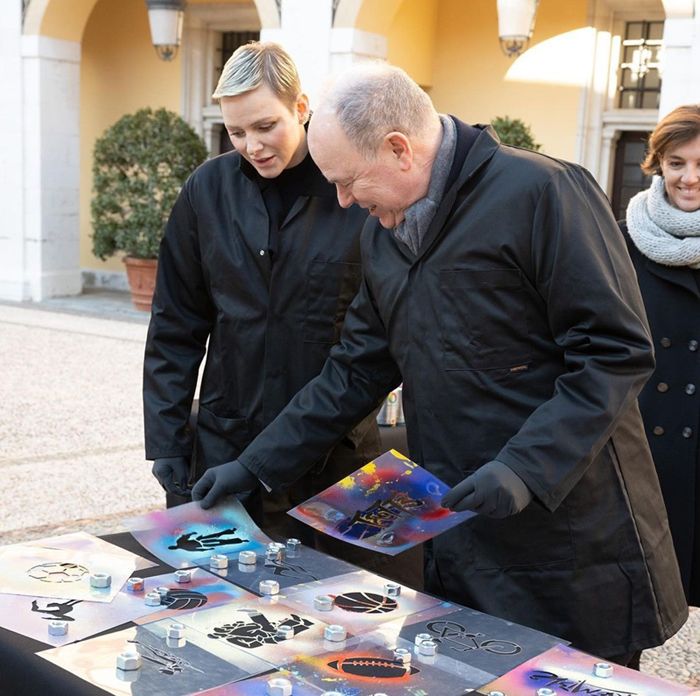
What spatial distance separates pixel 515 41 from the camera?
9.34 meters

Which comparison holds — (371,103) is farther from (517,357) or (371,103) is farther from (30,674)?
(30,674)

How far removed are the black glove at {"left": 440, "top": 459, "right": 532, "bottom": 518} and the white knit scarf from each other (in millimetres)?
1351

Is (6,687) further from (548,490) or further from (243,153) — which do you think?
(243,153)

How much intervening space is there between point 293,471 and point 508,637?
2.28 feet

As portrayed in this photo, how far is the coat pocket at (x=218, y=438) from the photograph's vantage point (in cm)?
275

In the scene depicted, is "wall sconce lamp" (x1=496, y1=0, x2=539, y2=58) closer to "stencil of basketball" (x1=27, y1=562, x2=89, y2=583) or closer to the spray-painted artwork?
the spray-painted artwork

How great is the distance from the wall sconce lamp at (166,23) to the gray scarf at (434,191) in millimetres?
9955
